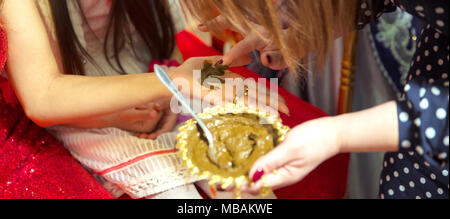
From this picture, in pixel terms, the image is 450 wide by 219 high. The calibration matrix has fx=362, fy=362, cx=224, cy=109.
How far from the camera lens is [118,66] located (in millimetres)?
538

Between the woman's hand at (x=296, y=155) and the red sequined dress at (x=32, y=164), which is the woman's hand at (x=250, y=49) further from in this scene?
the red sequined dress at (x=32, y=164)

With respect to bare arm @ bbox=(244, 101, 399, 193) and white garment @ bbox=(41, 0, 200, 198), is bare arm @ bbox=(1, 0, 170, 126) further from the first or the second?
bare arm @ bbox=(244, 101, 399, 193)

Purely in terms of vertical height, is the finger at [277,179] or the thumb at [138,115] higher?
the finger at [277,179]

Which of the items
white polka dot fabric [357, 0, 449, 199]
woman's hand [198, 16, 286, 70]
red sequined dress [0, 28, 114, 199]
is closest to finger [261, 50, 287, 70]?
woman's hand [198, 16, 286, 70]

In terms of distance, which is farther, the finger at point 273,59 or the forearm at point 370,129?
the finger at point 273,59

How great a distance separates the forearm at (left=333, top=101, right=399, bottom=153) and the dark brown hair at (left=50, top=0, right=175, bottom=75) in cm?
33

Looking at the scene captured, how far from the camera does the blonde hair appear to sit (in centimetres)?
44

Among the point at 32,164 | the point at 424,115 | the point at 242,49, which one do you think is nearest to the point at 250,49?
the point at 242,49

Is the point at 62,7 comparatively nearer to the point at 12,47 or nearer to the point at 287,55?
the point at 12,47

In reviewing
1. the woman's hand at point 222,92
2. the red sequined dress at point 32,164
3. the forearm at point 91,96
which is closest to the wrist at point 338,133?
the woman's hand at point 222,92

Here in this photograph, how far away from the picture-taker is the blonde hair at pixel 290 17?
1.43 feet

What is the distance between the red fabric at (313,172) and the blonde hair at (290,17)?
0.05 m

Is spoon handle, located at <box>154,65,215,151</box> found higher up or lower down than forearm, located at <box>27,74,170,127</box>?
higher up

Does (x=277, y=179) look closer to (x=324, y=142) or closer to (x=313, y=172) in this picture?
(x=324, y=142)
